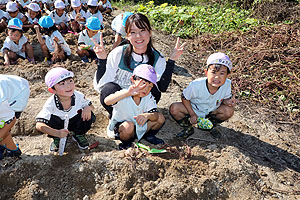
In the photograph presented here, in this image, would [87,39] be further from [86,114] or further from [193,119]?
[193,119]

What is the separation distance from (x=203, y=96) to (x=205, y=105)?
0.47ft

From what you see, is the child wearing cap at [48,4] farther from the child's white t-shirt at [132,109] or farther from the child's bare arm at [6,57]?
the child's white t-shirt at [132,109]

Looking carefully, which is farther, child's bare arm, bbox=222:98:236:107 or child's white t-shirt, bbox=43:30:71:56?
child's white t-shirt, bbox=43:30:71:56

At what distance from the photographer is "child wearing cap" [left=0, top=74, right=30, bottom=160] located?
2.36 meters

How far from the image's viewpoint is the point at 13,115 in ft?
8.16

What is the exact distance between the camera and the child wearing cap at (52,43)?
16.8 ft

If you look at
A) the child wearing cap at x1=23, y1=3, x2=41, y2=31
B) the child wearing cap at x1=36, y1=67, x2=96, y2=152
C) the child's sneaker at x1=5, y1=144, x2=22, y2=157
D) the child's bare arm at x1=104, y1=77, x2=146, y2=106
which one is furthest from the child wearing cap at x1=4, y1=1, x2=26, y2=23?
the child's bare arm at x1=104, y1=77, x2=146, y2=106

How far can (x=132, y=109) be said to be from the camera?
281 centimetres

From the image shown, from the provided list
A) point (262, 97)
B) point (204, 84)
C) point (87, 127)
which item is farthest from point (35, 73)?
point (262, 97)

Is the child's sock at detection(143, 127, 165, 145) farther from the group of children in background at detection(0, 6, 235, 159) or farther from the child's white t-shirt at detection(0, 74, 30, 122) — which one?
the child's white t-shirt at detection(0, 74, 30, 122)

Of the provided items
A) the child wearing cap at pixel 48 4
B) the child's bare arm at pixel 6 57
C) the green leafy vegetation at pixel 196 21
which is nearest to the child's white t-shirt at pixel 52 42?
the child's bare arm at pixel 6 57

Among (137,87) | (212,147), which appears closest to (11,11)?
(137,87)

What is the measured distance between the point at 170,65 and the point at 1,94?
1.68 meters

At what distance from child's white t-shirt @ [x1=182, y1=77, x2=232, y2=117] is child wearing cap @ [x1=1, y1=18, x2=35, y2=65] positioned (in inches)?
130
